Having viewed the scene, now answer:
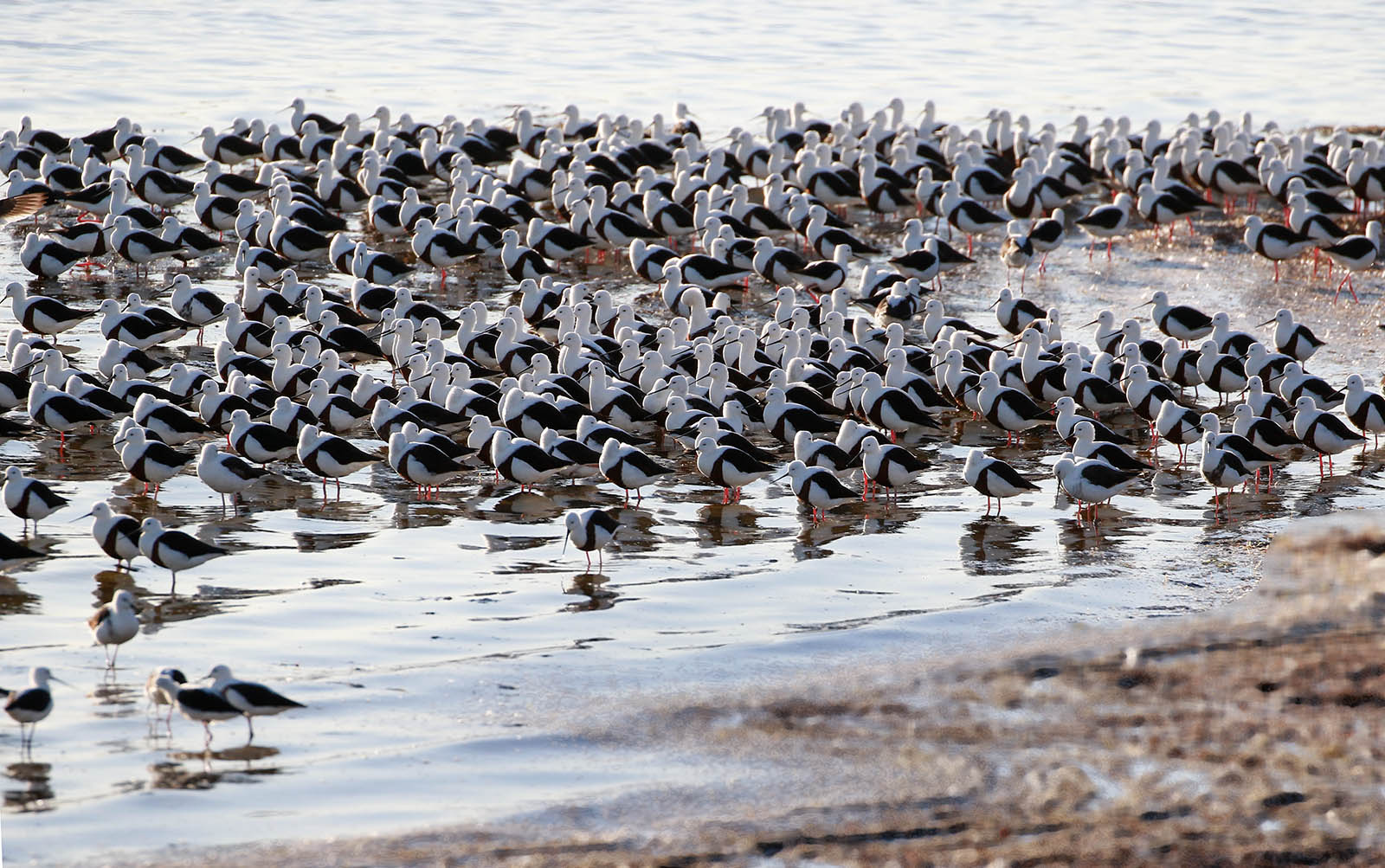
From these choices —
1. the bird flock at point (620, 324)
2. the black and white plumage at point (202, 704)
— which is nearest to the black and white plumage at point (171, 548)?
the bird flock at point (620, 324)

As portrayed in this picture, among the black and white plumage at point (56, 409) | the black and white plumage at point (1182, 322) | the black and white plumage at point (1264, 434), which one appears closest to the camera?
the black and white plumage at point (56, 409)

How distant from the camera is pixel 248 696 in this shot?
Answer: 8.15 metres

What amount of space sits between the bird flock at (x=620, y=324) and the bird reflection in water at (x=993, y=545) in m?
0.36

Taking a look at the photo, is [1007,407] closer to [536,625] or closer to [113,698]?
[536,625]

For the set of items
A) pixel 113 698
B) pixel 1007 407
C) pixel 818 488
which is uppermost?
pixel 1007 407

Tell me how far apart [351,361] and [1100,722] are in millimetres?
10464

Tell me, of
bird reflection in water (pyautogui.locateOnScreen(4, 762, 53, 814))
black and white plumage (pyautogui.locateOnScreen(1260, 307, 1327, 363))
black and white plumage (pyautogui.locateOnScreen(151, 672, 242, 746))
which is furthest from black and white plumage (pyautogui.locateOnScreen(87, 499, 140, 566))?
black and white plumage (pyautogui.locateOnScreen(1260, 307, 1327, 363))

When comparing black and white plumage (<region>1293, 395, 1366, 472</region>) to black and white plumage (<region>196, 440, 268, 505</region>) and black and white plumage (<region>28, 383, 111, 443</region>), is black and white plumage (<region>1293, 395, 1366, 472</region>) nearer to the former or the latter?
black and white plumage (<region>196, 440, 268, 505</region>)

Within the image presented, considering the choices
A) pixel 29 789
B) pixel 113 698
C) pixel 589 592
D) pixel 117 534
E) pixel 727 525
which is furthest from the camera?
pixel 727 525

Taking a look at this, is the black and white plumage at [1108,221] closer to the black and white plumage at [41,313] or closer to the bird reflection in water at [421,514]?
the bird reflection in water at [421,514]

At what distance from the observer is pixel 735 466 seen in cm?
1283

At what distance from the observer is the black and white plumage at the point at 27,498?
11266mm

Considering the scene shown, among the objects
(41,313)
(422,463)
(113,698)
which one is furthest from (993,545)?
(41,313)

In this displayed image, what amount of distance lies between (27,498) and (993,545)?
6.88m
